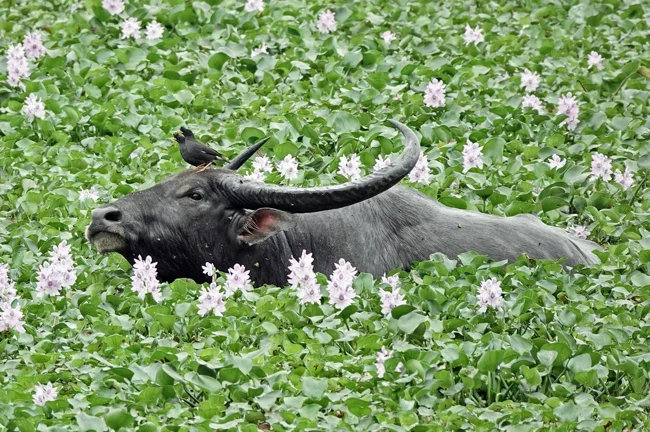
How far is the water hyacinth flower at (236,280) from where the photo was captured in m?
7.44

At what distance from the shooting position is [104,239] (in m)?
7.71

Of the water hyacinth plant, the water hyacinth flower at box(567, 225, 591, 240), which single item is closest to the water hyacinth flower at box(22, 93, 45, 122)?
the water hyacinth plant

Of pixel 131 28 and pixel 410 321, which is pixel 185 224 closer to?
pixel 410 321

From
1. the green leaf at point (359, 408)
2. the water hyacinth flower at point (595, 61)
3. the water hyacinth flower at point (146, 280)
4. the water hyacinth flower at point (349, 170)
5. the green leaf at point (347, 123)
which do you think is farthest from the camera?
the water hyacinth flower at point (595, 61)

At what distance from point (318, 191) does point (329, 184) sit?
116 cm

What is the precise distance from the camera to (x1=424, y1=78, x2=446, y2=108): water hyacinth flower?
1009cm

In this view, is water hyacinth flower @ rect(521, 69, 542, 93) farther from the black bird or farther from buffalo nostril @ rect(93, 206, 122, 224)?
buffalo nostril @ rect(93, 206, 122, 224)

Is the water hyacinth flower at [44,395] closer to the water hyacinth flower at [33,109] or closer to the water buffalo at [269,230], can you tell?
the water buffalo at [269,230]

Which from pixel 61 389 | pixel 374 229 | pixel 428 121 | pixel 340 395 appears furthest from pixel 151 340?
pixel 428 121

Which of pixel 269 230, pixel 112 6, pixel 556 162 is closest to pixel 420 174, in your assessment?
pixel 556 162

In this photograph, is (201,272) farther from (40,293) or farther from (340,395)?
(340,395)

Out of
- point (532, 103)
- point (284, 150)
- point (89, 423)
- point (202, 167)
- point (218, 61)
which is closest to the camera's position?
point (89, 423)

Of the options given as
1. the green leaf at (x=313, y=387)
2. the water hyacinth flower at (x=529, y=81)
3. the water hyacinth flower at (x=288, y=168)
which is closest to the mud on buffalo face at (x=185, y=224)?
the water hyacinth flower at (x=288, y=168)

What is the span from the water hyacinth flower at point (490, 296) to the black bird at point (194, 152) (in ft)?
5.66
